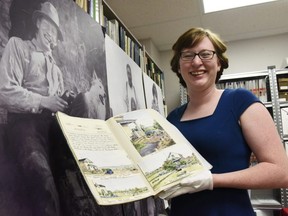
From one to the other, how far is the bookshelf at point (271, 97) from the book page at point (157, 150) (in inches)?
85.6

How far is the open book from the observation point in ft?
2.07

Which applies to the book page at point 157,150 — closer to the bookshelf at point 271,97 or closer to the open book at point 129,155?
the open book at point 129,155

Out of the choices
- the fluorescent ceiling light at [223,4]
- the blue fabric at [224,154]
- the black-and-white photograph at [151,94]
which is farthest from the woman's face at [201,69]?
the fluorescent ceiling light at [223,4]

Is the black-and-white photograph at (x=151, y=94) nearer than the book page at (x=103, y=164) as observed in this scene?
No

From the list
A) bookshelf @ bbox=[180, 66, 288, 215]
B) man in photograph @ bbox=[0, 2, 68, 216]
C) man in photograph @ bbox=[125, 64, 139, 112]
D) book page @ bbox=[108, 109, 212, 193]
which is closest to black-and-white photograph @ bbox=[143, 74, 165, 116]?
man in photograph @ bbox=[125, 64, 139, 112]

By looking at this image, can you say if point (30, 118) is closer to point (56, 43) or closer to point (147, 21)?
point (56, 43)

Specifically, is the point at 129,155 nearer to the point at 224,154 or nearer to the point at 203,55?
the point at 224,154

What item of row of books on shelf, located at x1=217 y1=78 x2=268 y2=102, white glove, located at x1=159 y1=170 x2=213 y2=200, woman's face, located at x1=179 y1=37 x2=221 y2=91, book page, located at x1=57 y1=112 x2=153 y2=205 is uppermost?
row of books on shelf, located at x1=217 y1=78 x2=268 y2=102

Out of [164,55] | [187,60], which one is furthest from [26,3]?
[164,55]

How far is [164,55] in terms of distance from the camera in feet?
11.4

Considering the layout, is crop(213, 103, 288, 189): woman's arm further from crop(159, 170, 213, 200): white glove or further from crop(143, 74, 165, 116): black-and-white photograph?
crop(143, 74, 165, 116): black-and-white photograph

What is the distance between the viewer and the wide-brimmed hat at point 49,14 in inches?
30.7

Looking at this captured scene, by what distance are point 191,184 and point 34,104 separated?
18.8 inches

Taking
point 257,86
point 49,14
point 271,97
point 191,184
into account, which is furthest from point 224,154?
point 257,86
